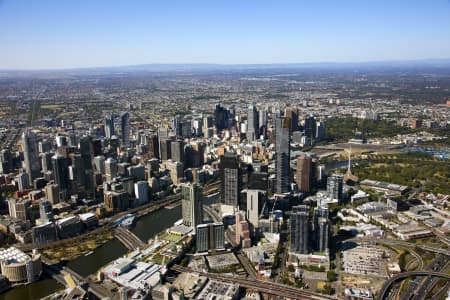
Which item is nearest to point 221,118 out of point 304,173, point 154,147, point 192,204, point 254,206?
point 154,147

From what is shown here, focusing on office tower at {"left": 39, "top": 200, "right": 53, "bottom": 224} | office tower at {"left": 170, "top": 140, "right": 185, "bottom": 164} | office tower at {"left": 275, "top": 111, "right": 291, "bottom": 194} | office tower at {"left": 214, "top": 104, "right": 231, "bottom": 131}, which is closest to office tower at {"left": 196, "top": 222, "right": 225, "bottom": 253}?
office tower at {"left": 275, "top": 111, "right": 291, "bottom": 194}

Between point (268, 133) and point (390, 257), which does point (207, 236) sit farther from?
point (268, 133)

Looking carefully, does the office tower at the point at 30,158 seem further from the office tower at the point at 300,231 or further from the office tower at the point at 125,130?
the office tower at the point at 300,231

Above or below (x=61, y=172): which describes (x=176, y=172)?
below

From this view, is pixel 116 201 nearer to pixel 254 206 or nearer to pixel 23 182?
pixel 23 182

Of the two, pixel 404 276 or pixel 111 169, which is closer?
pixel 404 276

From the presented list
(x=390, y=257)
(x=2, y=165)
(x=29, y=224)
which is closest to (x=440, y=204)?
(x=390, y=257)
